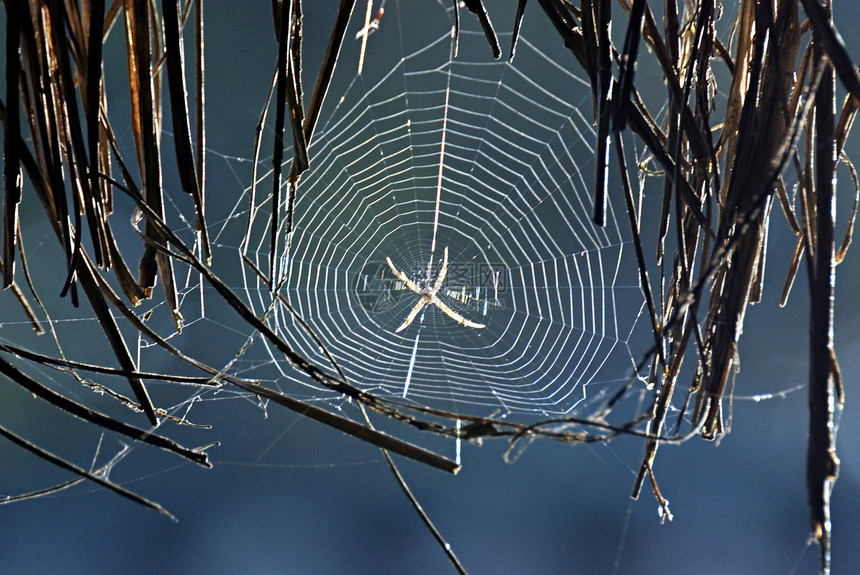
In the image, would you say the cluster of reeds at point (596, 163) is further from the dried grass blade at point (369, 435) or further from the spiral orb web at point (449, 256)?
the spiral orb web at point (449, 256)

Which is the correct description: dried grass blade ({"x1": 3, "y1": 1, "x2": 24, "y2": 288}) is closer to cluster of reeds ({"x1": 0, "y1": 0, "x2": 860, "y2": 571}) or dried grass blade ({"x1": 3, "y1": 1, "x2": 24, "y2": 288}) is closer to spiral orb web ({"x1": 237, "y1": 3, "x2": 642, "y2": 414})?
cluster of reeds ({"x1": 0, "y1": 0, "x2": 860, "y2": 571})

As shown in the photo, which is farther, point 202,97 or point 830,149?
point 202,97

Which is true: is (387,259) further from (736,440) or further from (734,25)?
(736,440)

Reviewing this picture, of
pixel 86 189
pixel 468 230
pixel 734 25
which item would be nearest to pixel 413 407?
pixel 86 189

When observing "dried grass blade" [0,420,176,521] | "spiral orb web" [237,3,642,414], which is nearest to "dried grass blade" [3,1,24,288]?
"dried grass blade" [0,420,176,521]

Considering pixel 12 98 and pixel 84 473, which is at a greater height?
pixel 12 98

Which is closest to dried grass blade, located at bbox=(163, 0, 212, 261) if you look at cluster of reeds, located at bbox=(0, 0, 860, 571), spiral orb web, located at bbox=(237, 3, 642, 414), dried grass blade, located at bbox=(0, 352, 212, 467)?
cluster of reeds, located at bbox=(0, 0, 860, 571)

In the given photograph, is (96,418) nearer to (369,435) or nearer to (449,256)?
(369,435)

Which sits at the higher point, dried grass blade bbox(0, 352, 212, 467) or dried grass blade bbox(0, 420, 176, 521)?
dried grass blade bbox(0, 352, 212, 467)

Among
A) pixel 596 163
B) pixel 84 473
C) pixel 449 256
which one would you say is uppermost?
pixel 596 163

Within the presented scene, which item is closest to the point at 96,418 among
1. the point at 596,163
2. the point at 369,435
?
the point at 369,435

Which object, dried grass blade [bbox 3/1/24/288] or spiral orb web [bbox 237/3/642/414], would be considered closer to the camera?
dried grass blade [bbox 3/1/24/288]
